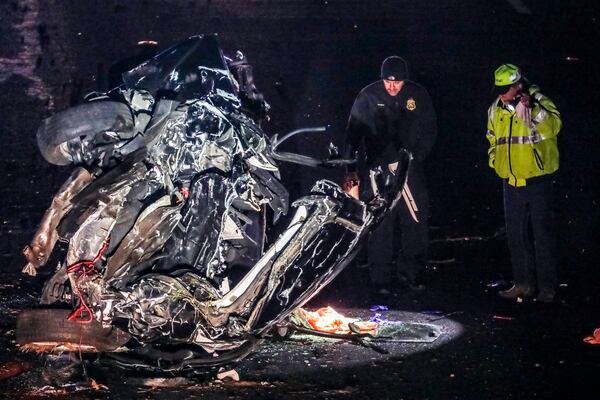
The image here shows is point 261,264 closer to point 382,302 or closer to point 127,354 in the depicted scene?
point 127,354

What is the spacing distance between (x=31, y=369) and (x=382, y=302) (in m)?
3.10

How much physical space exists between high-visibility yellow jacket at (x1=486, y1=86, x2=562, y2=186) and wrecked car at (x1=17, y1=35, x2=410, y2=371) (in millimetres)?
1767

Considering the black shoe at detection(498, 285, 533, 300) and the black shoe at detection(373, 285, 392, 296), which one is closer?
the black shoe at detection(498, 285, 533, 300)

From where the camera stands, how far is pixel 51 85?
43.4ft

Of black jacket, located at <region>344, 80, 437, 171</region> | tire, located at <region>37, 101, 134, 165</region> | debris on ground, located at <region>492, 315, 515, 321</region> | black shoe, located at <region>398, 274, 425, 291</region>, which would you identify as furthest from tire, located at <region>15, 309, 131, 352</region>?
black jacket, located at <region>344, 80, 437, 171</region>

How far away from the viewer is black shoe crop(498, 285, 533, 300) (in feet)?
25.1

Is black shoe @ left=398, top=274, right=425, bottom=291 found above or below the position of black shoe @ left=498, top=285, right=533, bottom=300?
above

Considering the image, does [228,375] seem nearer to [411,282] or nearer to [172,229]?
[172,229]

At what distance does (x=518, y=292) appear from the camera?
302 inches

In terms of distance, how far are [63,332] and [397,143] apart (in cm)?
381

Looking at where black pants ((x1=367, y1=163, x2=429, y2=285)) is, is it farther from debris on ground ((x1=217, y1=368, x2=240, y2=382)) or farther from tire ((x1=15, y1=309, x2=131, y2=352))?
tire ((x1=15, y1=309, x2=131, y2=352))

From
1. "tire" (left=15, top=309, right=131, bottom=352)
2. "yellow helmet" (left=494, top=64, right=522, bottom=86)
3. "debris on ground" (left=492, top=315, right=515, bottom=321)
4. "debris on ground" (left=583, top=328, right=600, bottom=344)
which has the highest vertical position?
"yellow helmet" (left=494, top=64, right=522, bottom=86)

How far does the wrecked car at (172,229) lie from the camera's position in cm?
557

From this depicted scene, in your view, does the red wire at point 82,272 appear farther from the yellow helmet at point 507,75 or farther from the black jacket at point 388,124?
the yellow helmet at point 507,75
